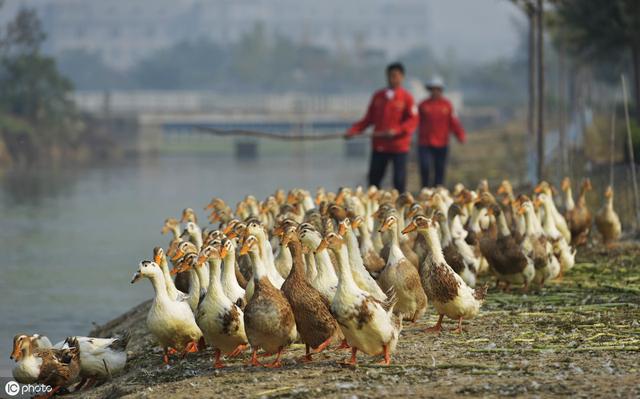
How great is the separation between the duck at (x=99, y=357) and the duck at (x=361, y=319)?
250cm

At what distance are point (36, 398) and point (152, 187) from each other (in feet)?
126

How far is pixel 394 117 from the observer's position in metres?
19.8

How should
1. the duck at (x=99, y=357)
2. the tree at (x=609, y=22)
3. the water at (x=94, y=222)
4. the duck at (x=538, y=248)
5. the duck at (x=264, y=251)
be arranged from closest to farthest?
the duck at (x=264, y=251) → the duck at (x=99, y=357) → the duck at (x=538, y=248) → the water at (x=94, y=222) → the tree at (x=609, y=22)

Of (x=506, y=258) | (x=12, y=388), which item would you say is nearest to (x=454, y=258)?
(x=506, y=258)

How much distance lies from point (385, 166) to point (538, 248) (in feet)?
20.4

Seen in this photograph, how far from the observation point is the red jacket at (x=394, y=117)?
19688 millimetres

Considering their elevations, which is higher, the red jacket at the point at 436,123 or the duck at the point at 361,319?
the red jacket at the point at 436,123

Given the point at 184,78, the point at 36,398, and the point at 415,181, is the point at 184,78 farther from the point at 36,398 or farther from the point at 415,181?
the point at 36,398

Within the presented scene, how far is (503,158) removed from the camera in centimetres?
4881

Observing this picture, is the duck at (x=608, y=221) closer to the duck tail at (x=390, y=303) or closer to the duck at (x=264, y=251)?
the duck at (x=264, y=251)

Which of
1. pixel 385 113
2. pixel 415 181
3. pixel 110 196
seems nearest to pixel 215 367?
pixel 385 113

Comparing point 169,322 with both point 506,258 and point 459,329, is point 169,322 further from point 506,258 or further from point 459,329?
point 506,258

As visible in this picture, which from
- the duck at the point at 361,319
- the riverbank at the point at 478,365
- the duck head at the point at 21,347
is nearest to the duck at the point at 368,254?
the riverbank at the point at 478,365

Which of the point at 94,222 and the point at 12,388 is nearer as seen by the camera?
the point at 12,388
